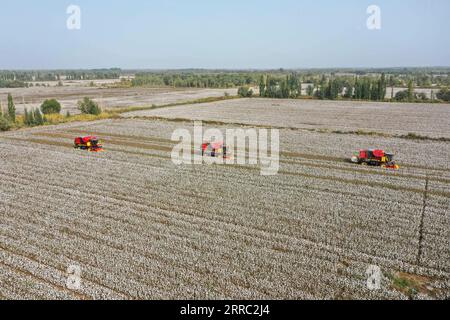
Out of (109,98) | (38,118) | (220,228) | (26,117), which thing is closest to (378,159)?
(220,228)

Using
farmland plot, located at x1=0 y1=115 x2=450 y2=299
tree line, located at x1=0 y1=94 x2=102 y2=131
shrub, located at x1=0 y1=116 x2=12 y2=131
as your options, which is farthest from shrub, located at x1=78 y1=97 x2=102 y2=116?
farmland plot, located at x1=0 y1=115 x2=450 y2=299

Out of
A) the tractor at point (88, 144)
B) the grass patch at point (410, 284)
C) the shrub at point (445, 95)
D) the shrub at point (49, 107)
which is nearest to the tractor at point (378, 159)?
the grass patch at point (410, 284)

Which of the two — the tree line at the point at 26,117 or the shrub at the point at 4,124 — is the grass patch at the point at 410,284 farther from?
the tree line at the point at 26,117

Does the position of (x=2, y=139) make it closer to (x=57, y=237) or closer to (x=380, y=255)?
(x=57, y=237)

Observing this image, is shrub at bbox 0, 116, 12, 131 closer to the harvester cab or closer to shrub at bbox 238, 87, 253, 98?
the harvester cab

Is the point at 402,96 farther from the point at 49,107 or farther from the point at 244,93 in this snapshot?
the point at 49,107

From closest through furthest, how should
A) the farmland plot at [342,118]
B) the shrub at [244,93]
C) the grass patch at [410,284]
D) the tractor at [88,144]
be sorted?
the grass patch at [410,284]
the tractor at [88,144]
the farmland plot at [342,118]
the shrub at [244,93]

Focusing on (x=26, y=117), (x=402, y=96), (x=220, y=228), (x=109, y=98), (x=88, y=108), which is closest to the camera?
(x=220, y=228)

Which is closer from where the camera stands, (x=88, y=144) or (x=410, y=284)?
(x=410, y=284)
